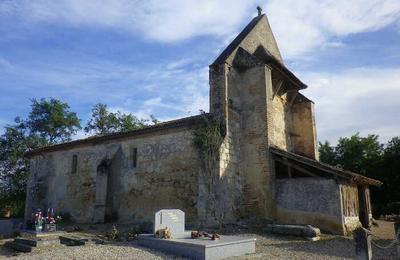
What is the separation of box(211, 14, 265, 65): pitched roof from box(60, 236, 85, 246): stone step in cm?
1028

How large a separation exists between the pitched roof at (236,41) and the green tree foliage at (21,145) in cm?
2468

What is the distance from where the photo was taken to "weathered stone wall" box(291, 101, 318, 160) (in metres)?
21.4

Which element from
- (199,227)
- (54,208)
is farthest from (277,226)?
(54,208)

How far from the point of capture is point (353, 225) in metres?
15.5

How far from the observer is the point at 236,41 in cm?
1902

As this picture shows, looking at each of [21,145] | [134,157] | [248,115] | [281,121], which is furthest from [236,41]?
[21,145]

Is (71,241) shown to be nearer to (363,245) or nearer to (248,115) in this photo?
(363,245)

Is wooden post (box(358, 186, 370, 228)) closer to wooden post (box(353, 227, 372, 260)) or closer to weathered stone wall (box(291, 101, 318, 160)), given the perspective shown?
weathered stone wall (box(291, 101, 318, 160))

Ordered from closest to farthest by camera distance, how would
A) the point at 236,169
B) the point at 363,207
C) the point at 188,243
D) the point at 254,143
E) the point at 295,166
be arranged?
1. the point at 188,243
2. the point at 295,166
3. the point at 236,169
4. the point at 254,143
5. the point at 363,207

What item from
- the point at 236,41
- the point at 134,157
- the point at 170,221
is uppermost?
the point at 236,41

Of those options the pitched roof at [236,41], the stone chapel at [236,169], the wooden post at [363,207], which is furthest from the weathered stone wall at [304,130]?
the pitched roof at [236,41]

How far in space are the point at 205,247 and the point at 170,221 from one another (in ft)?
9.65

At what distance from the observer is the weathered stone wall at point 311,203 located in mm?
14633

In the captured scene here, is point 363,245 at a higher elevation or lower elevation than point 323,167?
lower
